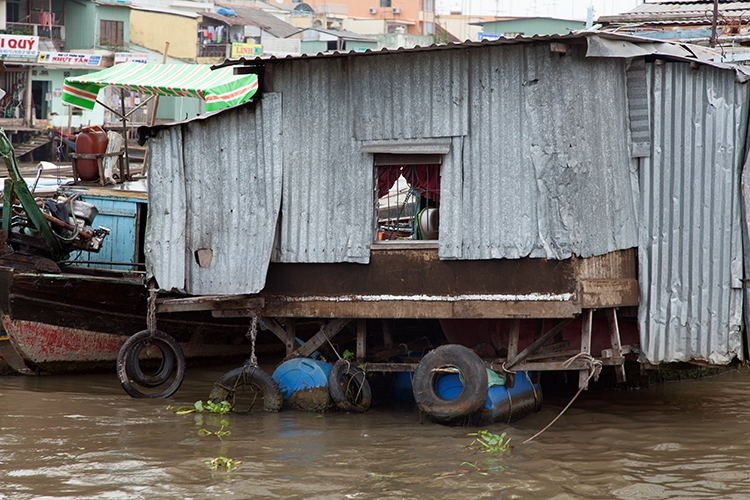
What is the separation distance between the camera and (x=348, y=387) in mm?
9422

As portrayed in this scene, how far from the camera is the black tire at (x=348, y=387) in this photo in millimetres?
9281

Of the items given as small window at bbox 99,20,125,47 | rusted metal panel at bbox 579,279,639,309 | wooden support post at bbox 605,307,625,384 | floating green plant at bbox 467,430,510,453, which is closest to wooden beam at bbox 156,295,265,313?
floating green plant at bbox 467,430,510,453

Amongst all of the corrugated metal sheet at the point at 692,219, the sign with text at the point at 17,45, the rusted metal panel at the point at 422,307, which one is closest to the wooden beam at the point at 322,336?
the rusted metal panel at the point at 422,307

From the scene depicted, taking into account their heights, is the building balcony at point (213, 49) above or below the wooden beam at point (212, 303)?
above

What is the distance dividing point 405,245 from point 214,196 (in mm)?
2231

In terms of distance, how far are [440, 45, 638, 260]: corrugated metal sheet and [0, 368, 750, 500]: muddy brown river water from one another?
195 centimetres

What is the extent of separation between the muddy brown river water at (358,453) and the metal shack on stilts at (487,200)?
2.50ft

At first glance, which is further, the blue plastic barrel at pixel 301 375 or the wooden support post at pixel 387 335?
the wooden support post at pixel 387 335

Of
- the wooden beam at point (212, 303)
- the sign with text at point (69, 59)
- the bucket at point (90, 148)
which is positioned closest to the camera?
the wooden beam at point (212, 303)

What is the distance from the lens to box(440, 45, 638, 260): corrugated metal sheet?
27.4ft

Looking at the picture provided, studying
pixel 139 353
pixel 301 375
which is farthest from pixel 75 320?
pixel 301 375

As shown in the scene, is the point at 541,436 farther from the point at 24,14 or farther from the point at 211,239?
the point at 24,14

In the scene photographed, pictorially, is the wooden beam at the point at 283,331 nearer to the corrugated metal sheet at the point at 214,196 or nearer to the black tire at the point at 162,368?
the corrugated metal sheet at the point at 214,196

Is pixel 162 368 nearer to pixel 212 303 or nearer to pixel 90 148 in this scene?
pixel 212 303
